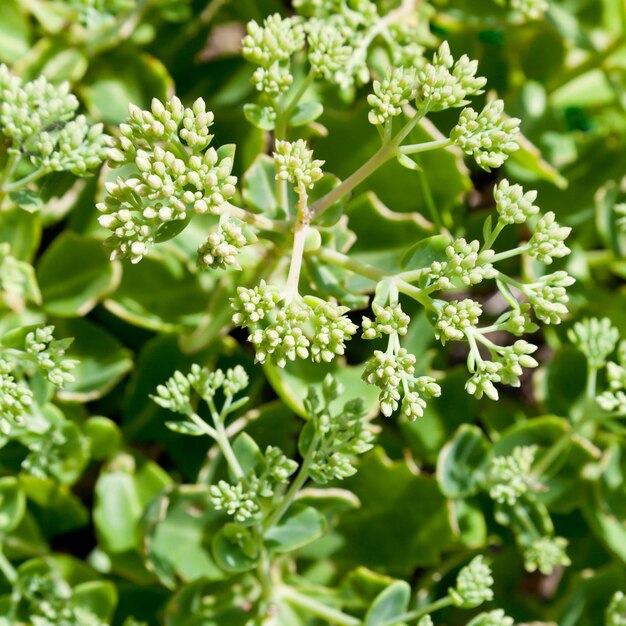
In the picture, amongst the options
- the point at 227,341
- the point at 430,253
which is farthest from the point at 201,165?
the point at 227,341

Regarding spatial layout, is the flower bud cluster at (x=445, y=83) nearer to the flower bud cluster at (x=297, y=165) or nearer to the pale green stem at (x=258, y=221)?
the flower bud cluster at (x=297, y=165)

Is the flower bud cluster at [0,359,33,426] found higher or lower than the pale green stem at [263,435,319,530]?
higher

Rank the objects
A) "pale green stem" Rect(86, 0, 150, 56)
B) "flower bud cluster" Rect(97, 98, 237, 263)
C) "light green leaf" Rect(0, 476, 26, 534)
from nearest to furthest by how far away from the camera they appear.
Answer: "flower bud cluster" Rect(97, 98, 237, 263) < "light green leaf" Rect(0, 476, 26, 534) < "pale green stem" Rect(86, 0, 150, 56)

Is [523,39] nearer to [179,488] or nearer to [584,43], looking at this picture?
[584,43]

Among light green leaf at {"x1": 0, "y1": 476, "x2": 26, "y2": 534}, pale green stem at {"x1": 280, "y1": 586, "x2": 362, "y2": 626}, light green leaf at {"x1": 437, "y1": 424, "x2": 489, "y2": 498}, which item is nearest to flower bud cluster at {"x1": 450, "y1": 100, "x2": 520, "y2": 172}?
light green leaf at {"x1": 437, "y1": 424, "x2": 489, "y2": 498}

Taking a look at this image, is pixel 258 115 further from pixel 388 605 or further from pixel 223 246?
pixel 388 605

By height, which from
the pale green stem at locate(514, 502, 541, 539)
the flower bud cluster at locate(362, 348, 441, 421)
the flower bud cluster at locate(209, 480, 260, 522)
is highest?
the flower bud cluster at locate(362, 348, 441, 421)

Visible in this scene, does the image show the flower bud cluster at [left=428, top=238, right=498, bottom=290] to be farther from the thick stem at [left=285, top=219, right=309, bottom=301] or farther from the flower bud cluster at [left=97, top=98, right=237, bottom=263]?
the flower bud cluster at [left=97, top=98, right=237, bottom=263]
